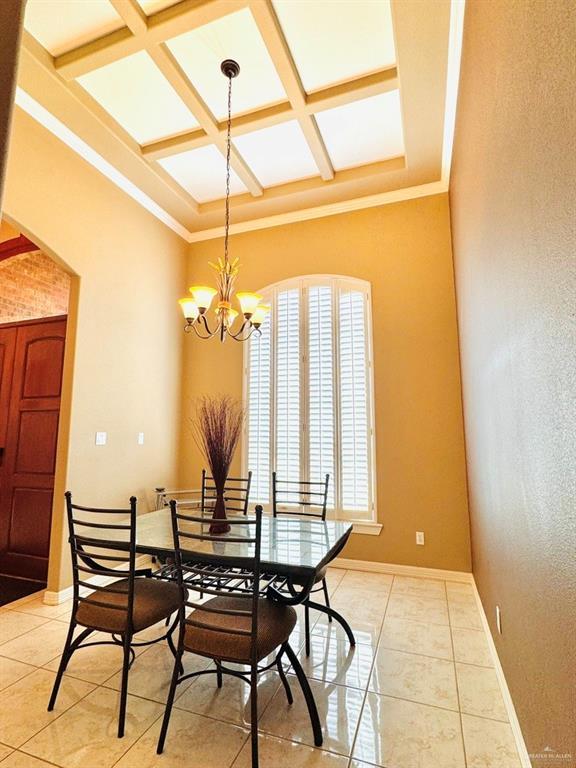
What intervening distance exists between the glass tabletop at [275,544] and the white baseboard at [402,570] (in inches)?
57.2

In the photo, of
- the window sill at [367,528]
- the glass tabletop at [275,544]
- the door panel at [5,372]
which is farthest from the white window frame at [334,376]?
the door panel at [5,372]

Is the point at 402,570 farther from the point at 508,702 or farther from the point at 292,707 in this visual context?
the point at 292,707

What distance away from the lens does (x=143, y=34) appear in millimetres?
2529

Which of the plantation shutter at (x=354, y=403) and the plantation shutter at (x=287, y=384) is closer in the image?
the plantation shutter at (x=354, y=403)

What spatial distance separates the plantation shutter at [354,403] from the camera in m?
3.94

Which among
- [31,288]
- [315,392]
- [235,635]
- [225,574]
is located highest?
[31,288]

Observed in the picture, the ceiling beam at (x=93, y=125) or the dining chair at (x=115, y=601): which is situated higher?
the ceiling beam at (x=93, y=125)

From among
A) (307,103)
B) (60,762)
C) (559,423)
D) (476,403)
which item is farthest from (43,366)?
(559,423)

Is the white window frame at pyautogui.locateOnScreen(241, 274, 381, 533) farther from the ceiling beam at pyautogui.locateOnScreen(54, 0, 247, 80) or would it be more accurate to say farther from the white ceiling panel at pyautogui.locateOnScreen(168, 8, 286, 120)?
the ceiling beam at pyautogui.locateOnScreen(54, 0, 247, 80)

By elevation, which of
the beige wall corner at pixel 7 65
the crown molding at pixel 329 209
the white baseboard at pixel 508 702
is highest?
the crown molding at pixel 329 209

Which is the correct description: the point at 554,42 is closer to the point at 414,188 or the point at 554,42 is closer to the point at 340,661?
the point at 340,661

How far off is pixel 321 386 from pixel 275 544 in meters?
2.25

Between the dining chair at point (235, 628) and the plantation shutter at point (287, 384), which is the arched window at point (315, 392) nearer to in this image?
the plantation shutter at point (287, 384)

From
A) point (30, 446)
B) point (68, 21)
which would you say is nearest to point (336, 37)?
point (68, 21)
